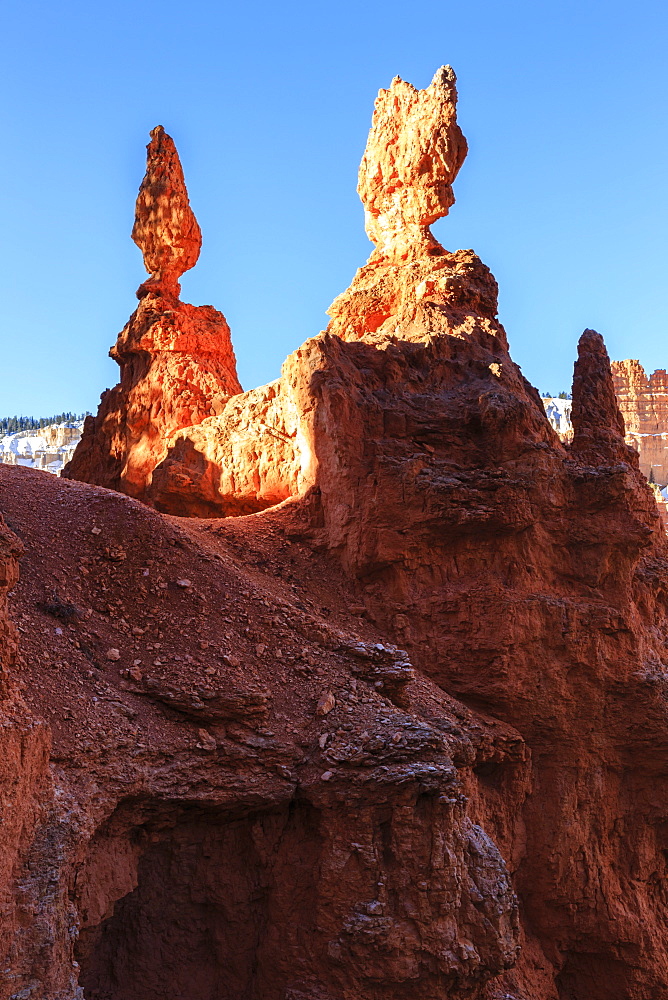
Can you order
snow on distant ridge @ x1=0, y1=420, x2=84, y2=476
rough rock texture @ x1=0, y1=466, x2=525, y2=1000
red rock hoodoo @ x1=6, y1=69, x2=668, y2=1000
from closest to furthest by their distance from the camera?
rough rock texture @ x1=0, y1=466, x2=525, y2=1000 → red rock hoodoo @ x1=6, y1=69, x2=668, y2=1000 → snow on distant ridge @ x1=0, y1=420, x2=84, y2=476

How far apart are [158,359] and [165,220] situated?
3181 millimetres

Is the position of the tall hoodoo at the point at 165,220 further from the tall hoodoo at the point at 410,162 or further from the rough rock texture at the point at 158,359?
the tall hoodoo at the point at 410,162

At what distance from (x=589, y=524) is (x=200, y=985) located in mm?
8147

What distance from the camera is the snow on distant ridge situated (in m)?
71.8

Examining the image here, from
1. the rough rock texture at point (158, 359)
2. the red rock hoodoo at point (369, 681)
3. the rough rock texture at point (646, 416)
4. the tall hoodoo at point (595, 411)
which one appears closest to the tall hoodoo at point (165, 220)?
the rough rock texture at point (158, 359)

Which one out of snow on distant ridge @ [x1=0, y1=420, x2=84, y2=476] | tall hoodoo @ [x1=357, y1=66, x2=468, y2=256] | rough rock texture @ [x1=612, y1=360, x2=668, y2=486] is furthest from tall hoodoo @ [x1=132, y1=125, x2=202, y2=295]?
rough rock texture @ [x1=612, y1=360, x2=668, y2=486]

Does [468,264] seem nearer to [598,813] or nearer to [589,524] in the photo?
[589,524]

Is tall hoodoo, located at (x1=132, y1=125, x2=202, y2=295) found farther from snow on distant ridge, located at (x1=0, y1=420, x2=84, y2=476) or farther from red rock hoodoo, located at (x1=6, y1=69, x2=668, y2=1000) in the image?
snow on distant ridge, located at (x1=0, y1=420, x2=84, y2=476)

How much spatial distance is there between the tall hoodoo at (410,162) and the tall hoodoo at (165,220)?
4192 mm

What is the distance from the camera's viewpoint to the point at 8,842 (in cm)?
764

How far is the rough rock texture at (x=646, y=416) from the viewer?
7188 cm

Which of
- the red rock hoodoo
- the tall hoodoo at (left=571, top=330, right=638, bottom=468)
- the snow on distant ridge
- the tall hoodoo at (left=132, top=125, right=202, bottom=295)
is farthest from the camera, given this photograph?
the snow on distant ridge

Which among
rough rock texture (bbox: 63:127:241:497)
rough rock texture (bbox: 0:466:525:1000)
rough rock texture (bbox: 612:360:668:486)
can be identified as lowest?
rough rock texture (bbox: 0:466:525:1000)

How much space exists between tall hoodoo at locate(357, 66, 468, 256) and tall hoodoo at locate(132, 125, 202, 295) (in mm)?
4192
